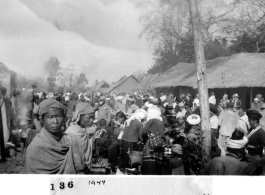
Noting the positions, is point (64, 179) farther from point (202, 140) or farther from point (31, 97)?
point (202, 140)

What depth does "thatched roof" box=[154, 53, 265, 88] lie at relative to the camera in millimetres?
3560

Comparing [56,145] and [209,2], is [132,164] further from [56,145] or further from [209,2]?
[209,2]

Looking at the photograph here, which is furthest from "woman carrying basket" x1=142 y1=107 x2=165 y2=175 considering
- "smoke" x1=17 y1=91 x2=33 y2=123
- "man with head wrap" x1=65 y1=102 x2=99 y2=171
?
"smoke" x1=17 y1=91 x2=33 y2=123

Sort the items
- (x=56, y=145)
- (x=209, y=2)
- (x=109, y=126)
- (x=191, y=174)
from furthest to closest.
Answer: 1. (x=109, y=126)
2. (x=209, y=2)
3. (x=191, y=174)
4. (x=56, y=145)

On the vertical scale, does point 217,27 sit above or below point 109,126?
above

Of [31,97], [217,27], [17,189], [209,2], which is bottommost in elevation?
[17,189]

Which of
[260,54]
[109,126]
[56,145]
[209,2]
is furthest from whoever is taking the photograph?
[109,126]

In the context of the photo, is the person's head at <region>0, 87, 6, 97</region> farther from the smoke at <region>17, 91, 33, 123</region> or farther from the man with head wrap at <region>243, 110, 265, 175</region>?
the man with head wrap at <region>243, 110, 265, 175</region>

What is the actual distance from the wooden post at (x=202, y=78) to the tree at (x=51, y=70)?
5.02 feet

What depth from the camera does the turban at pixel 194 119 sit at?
355 cm

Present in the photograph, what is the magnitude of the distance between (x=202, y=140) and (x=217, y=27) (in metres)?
1.30

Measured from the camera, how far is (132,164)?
130 inches

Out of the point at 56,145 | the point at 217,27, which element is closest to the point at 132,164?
the point at 56,145

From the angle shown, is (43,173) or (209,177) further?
(209,177)
